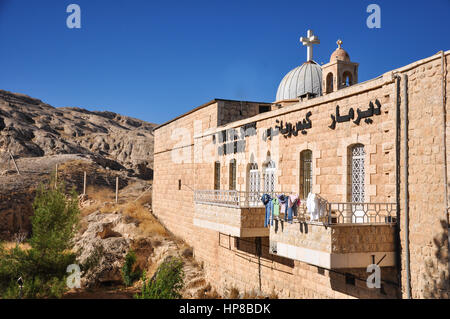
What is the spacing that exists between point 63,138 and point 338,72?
45211 mm

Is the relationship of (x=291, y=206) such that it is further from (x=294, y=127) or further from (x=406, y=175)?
(x=294, y=127)

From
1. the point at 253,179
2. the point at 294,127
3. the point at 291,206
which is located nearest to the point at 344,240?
the point at 291,206

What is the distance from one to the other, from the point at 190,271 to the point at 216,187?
12.9ft

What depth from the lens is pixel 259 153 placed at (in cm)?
1403

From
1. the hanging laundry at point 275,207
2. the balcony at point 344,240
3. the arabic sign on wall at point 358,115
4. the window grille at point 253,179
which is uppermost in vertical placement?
the arabic sign on wall at point 358,115

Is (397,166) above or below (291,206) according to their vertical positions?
above

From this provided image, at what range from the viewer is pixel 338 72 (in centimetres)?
1313

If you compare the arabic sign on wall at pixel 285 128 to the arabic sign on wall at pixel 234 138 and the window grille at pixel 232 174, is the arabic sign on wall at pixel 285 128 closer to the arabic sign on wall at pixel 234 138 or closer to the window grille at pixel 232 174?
A: the arabic sign on wall at pixel 234 138

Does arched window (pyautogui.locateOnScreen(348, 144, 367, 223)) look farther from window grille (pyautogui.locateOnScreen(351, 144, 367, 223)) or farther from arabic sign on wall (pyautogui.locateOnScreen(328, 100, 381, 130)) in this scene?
arabic sign on wall (pyautogui.locateOnScreen(328, 100, 381, 130))

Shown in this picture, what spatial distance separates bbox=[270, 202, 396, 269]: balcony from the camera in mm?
8023

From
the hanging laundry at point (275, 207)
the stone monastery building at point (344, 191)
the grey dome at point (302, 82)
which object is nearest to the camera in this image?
the stone monastery building at point (344, 191)

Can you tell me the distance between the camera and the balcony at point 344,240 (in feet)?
26.3

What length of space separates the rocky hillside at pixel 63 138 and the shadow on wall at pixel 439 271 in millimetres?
35299

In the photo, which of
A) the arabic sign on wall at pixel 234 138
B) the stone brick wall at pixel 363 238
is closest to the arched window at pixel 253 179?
the arabic sign on wall at pixel 234 138
